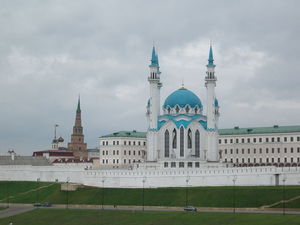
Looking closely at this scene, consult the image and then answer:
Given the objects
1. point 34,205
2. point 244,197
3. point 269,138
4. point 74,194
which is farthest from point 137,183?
point 269,138

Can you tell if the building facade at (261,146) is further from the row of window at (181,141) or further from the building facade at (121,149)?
the building facade at (121,149)

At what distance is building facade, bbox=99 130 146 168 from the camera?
15512cm

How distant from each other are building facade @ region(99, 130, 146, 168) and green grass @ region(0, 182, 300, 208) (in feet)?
93.3

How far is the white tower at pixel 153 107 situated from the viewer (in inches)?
5271

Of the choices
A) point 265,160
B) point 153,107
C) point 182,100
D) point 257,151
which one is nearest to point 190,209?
point 153,107

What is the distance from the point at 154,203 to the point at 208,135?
1164 inches

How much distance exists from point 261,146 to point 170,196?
147ft

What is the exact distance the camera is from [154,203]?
4186 inches

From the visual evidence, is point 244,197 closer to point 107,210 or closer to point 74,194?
point 107,210

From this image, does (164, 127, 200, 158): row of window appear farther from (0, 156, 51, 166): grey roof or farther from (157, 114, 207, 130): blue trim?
(0, 156, 51, 166): grey roof

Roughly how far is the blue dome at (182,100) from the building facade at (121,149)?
20616 millimetres

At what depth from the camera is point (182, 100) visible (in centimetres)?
13712

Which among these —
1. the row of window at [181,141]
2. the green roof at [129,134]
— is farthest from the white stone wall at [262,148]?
the row of window at [181,141]

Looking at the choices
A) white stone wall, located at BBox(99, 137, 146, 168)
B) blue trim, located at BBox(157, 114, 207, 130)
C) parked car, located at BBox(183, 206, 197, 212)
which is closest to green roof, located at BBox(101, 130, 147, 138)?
white stone wall, located at BBox(99, 137, 146, 168)
